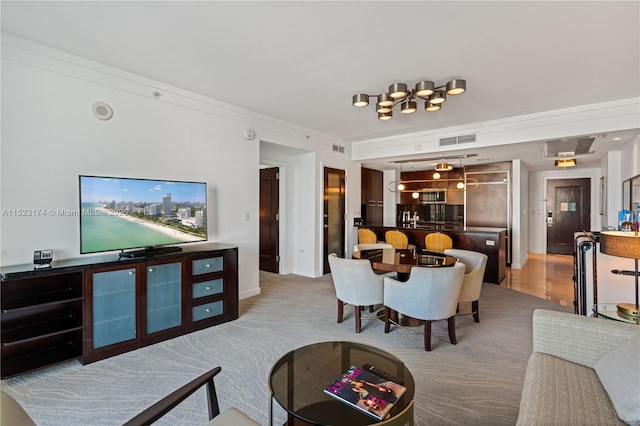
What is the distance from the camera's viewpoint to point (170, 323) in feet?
10.2

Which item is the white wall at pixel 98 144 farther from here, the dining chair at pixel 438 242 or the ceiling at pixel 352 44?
the dining chair at pixel 438 242

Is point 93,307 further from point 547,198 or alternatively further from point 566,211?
point 566,211

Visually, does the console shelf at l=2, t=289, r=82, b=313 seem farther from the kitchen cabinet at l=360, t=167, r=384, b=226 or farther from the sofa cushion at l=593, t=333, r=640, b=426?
the kitchen cabinet at l=360, t=167, r=384, b=226

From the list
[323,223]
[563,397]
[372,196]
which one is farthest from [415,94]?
[372,196]

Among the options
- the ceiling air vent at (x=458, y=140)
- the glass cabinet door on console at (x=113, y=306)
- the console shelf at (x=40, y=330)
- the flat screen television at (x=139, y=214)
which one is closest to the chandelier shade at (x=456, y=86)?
the ceiling air vent at (x=458, y=140)

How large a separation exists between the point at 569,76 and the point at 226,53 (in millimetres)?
3539

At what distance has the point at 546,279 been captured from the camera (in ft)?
18.7

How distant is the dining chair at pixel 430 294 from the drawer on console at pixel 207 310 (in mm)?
2058

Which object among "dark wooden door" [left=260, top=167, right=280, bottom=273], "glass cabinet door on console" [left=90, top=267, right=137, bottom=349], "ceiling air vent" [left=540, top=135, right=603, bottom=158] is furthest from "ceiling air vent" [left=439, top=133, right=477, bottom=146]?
"glass cabinet door on console" [left=90, top=267, right=137, bottom=349]

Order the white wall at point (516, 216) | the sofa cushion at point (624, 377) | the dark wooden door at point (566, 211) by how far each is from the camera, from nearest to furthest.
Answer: the sofa cushion at point (624, 377), the white wall at point (516, 216), the dark wooden door at point (566, 211)

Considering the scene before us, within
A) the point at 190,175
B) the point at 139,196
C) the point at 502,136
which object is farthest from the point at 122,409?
the point at 502,136

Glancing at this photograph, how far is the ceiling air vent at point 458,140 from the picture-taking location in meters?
5.05

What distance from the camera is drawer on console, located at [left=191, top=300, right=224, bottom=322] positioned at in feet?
10.9

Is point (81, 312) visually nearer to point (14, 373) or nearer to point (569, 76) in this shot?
point (14, 373)
